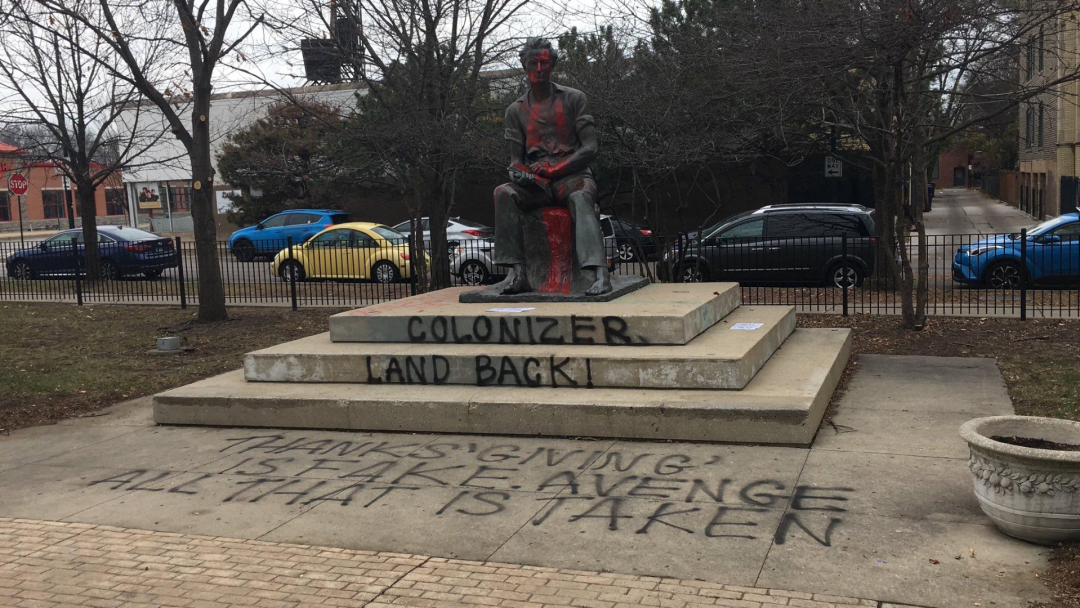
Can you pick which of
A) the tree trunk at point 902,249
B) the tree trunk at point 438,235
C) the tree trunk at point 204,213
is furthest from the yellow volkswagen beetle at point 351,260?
the tree trunk at point 902,249

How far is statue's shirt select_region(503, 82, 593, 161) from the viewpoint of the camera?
10.0 metres

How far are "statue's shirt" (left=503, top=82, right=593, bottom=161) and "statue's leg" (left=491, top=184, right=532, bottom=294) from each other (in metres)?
0.52

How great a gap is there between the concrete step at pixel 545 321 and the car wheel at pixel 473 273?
8787mm

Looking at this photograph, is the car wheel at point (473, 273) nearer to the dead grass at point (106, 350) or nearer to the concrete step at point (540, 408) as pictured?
the dead grass at point (106, 350)

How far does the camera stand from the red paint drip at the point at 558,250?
1013 cm

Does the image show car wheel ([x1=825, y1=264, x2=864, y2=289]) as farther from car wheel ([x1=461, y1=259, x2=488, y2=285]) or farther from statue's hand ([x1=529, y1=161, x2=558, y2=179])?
statue's hand ([x1=529, y1=161, x2=558, y2=179])

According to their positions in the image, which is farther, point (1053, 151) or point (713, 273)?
point (1053, 151)

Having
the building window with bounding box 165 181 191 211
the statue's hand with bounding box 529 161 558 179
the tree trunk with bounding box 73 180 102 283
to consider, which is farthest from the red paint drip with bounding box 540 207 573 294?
the building window with bounding box 165 181 191 211

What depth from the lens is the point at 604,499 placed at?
240 inches

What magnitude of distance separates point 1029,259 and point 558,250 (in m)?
9.06

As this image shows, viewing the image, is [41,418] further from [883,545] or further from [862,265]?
[862,265]

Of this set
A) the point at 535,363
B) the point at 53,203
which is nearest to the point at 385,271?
the point at 535,363

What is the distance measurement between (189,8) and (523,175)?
7.41 meters

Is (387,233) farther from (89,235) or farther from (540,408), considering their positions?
(540,408)
